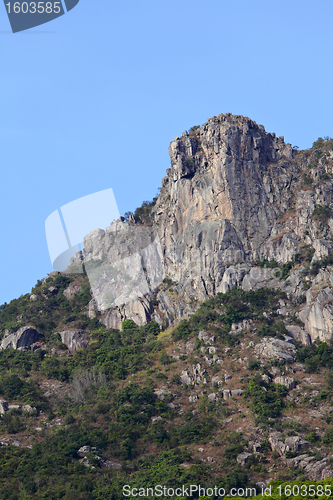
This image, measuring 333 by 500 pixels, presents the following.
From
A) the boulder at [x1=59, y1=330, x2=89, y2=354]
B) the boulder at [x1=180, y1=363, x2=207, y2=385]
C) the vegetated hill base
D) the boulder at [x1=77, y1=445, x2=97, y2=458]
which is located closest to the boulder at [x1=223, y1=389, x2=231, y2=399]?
the vegetated hill base

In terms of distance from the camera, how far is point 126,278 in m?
87.4

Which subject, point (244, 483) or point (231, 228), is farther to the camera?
point (231, 228)

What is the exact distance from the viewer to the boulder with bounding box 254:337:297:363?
224 ft

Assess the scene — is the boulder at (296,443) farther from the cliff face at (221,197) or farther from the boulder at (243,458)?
the cliff face at (221,197)

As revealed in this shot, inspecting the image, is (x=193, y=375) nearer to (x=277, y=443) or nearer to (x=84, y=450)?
(x=277, y=443)

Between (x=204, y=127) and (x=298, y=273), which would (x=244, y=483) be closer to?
(x=298, y=273)

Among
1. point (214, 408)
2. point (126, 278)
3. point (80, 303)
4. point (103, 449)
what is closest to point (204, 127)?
point (126, 278)

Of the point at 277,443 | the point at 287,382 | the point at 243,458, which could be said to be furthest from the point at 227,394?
the point at 243,458

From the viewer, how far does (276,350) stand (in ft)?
226

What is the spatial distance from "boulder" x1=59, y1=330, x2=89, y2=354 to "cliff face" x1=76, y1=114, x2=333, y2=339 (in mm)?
4241

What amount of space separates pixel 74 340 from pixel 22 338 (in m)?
6.62

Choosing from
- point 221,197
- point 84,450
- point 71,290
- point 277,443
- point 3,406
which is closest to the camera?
point 277,443

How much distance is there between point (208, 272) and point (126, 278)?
1217cm

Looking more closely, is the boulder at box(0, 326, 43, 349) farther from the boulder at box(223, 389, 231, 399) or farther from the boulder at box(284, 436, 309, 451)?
the boulder at box(284, 436, 309, 451)
